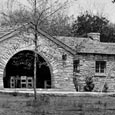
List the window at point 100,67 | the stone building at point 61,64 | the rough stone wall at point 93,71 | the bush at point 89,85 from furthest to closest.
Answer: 1. the window at point 100,67
2. the rough stone wall at point 93,71
3. the bush at point 89,85
4. the stone building at point 61,64

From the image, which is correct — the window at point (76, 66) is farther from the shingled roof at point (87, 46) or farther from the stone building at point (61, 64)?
the shingled roof at point (87, 46)

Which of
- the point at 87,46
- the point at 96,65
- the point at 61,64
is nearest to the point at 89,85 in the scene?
the point at 96,65

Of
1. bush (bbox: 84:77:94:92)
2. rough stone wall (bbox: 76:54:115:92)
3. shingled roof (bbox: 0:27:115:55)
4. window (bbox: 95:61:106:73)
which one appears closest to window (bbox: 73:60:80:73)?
rough stone wall (bbox: 76:54:115:92)

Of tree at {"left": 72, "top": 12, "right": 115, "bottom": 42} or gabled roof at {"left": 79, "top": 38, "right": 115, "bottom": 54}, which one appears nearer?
gabled roof at {"left": 79, "top": 38, "right": 115, "bottom": 54}

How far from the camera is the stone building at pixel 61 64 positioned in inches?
1133

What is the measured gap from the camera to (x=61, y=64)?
100ft

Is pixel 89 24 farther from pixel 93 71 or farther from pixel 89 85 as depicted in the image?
pixel 89 85

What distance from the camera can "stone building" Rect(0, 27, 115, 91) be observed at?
28781 mm

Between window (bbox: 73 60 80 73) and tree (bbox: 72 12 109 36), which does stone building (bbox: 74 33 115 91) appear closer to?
window (bbox: 73 60 80 73)

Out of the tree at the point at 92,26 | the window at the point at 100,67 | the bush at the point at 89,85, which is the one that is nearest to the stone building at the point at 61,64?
the window at the point at 100,67

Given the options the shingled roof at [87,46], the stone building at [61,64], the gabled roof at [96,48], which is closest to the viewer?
the stone building at [61,64]

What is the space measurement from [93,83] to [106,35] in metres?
21.9

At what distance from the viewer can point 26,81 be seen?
106 ft

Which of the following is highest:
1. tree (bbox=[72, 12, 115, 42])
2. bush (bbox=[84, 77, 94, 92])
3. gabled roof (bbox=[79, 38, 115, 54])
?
tree (bbox=[72, 12, 115, 42])
